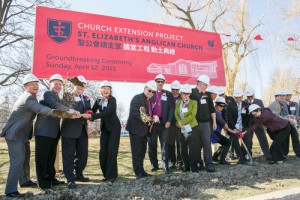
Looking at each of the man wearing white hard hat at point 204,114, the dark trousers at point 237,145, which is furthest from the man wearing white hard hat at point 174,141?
the dark trousers at point 237,145

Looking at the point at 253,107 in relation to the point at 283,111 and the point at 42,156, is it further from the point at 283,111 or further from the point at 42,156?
the point at 42,156

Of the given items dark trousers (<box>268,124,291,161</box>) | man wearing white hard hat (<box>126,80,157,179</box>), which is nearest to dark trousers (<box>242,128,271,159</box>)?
dark trousers (<box>268,124,291,161</box>)

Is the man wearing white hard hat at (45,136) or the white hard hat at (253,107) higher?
the white hard hat at (253,107)

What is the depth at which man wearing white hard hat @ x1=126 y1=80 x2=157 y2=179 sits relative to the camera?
18.5 feet

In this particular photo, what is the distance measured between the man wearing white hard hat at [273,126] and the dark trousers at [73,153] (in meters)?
3.61

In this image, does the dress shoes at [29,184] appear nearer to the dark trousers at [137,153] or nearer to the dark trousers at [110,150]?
the dark trousers at [110,150]

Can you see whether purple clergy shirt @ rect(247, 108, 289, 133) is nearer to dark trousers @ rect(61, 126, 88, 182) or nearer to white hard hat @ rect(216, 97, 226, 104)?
white hard hat @ rect(216, 97, 226, 104)

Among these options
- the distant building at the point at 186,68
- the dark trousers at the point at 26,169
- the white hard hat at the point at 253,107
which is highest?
the distant building at the point at 186,68

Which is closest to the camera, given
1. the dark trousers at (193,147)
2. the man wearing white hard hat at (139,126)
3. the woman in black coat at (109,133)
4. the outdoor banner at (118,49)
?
the woman in black coat at (109,133)

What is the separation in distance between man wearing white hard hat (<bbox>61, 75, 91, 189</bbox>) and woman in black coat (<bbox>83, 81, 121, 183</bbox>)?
31cm

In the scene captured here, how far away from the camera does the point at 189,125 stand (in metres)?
5.90

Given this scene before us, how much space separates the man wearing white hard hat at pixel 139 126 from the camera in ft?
18.5

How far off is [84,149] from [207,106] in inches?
106

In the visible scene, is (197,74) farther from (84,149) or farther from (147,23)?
(84,149)
